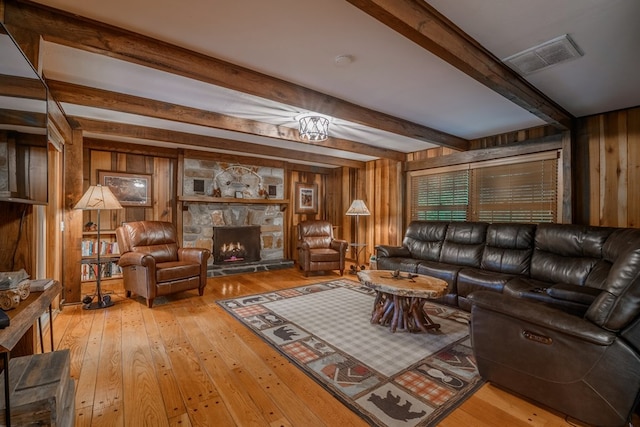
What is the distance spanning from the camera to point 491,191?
4520 mm

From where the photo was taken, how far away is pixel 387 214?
613 centimetres

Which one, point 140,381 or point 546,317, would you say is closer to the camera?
point 546,317

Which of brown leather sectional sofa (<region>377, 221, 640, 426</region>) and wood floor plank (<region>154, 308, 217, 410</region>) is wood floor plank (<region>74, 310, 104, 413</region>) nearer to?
wood floor plank (<region>154, 308, 217, 410</region>)

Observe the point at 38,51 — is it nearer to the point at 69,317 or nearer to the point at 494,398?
the point at 69,317

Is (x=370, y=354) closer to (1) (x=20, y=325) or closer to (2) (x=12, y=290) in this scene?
(1) (x=20, y=325)

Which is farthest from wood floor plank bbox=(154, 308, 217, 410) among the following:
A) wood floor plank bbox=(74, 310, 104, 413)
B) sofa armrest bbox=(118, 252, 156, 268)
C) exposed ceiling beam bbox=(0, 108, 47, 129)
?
exposed ceiling beam bbox=(0, 108, 47, 129)

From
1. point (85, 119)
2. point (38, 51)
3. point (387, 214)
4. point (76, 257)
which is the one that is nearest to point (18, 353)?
point (38, 51)

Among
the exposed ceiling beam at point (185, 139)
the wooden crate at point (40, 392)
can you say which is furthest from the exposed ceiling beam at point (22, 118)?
the exposed ceiling beam at point (185, 139)

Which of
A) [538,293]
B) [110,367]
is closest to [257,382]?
[110,367]

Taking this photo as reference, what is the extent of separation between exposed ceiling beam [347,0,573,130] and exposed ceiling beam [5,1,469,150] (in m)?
1.27

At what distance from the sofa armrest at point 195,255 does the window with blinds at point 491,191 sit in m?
3.94

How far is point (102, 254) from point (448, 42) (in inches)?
211

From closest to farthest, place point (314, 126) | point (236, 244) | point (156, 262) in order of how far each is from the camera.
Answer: point (314, 126) → point (156, 262) → point (236, 244)

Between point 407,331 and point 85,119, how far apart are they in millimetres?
4565
